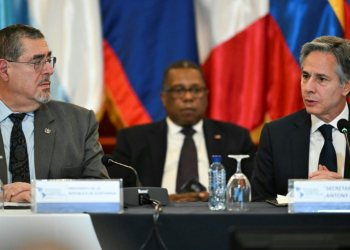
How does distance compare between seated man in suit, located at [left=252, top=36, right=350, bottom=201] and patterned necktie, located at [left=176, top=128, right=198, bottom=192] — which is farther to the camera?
patterned necktie, located at [left=176, top=128, right=198, bottom=192]

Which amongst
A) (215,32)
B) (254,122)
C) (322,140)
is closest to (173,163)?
(254,122)

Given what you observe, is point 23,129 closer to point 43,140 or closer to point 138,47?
point 43,140

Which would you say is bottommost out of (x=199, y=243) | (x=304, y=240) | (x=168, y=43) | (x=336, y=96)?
(x=199, y=243)

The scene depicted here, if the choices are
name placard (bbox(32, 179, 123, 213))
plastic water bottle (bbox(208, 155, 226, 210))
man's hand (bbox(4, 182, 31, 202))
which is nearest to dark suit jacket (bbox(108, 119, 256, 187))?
man's hand (bbox(4, 182, 31, 202))

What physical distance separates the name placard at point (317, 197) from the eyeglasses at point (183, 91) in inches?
103

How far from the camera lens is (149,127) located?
4.47 metres

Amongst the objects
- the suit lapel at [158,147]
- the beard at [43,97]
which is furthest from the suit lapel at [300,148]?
the suit lapel at [158,147]

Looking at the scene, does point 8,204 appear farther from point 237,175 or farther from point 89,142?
point 237,175

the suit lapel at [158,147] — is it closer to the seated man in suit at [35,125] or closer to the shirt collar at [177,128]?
the shirt collar at [177,128]

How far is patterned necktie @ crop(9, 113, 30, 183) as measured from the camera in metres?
2.95

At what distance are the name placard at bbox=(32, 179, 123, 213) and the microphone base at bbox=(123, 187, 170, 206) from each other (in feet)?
0.78

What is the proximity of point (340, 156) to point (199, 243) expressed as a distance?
132 centimetres

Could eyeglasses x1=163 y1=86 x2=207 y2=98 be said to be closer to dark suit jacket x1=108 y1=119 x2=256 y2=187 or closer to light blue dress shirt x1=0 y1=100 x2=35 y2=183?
dark suit jacket x1=108 y1=119 x2=256 y2=187

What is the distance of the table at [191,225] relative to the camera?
1.94m
